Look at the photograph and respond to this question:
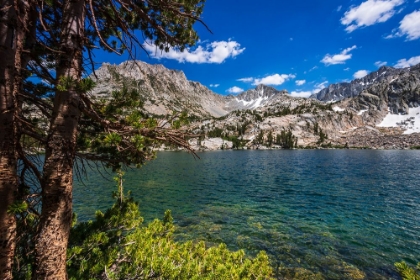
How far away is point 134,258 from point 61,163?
165 inches

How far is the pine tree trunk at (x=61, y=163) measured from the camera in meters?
4.25

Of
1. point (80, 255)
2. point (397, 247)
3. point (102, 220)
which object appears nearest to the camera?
point (80, 255)

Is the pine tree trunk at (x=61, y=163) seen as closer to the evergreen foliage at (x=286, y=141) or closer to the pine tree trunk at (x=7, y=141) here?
the pine tree trunk at (x=7, y=141)

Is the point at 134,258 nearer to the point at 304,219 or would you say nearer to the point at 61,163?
the point at 61,163

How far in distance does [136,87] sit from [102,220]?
472 cm

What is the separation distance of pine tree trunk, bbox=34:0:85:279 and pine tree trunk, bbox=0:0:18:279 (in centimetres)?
48

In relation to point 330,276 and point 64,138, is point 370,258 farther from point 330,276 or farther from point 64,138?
point 64,138

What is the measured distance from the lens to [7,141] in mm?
4094

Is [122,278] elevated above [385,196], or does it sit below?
above

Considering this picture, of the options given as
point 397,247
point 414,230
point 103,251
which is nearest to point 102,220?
point 103,251

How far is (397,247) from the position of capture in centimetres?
1552

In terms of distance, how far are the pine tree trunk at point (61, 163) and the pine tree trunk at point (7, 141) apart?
0.48m

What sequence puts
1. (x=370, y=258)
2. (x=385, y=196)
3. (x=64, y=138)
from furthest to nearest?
(x=385, y=196)
(x=370, y=258)
(x=64, y=138)


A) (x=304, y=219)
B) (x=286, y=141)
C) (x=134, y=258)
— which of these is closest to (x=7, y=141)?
(x=134, y=258)
